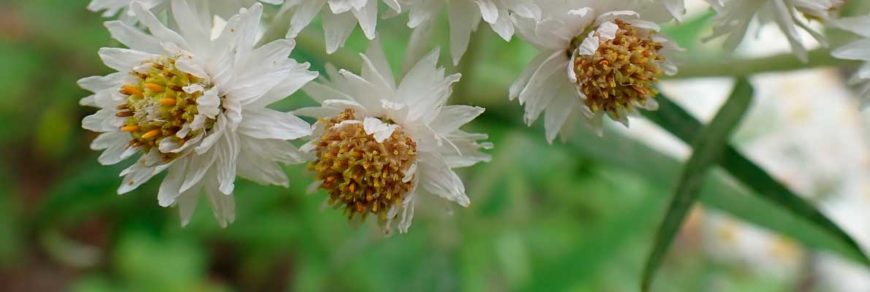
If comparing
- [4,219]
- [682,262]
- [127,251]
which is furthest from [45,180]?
[682,262]

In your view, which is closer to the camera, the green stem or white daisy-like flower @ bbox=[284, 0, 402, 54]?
white daisy-like flower @ bbox=[284, 0, 402, 54]

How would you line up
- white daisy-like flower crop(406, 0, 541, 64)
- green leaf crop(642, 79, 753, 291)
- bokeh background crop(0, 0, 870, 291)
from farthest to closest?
bokeh background crop(0, 0, 870, 291)
green leaf crop(642, 79, 753, 291)
white daisy-like flower crop(406, 0, 541, 64)

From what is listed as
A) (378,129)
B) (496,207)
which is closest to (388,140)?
(378,129)

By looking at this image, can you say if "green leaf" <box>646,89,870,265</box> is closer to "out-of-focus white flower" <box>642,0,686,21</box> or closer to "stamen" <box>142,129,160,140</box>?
"out-of-focus white flower" <box>642,0,686,21</box>

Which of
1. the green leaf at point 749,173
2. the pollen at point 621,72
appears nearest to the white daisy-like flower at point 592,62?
the pollen at point 621,72

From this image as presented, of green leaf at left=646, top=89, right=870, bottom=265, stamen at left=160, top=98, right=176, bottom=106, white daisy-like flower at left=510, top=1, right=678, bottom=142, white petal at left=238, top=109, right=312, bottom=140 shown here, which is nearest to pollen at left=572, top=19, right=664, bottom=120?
white daisy-like flower at left=510, top=1, right=678, bottom=142

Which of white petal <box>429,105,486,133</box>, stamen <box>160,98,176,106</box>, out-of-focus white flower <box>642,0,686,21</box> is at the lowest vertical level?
white petal <box>429,105,486,133</box>

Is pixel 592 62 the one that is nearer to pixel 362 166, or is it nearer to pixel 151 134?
pixel 362 166
